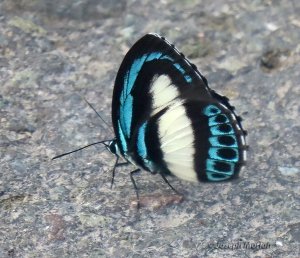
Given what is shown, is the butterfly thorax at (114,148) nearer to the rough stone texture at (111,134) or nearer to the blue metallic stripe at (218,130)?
the rough stone texture at (111,134)

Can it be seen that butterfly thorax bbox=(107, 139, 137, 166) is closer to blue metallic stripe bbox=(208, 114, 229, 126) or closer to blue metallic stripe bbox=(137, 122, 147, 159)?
blue metallic stripe bbox=(137, 122, 147, 159)

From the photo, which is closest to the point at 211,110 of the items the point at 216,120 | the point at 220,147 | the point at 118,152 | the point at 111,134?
the point at 216,120

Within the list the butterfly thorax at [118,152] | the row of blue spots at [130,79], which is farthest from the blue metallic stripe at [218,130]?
the butterfly thorax at [118,152]

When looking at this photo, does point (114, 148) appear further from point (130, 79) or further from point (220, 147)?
point (220, 147)

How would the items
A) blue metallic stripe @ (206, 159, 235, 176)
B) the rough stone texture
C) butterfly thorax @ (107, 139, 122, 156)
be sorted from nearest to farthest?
the rough stone texture → blue metallic stripe @ (206, 159, 235, 176) → butterfly thorax @ (107, 139, 122, 156)

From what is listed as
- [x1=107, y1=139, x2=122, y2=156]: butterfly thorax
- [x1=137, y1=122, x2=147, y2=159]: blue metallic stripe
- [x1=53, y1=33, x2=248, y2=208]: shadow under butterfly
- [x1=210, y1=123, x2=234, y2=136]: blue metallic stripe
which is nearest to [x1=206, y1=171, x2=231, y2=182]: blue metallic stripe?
[x1=53, y1=33, x2=248, y2=208]: shadow under butterfly

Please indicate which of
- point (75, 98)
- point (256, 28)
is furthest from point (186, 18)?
point (75, 98)

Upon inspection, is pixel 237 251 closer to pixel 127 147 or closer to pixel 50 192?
pixel 127 147
